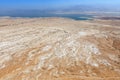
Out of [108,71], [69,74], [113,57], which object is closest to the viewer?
[69,74]

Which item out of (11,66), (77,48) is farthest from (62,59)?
(11,66)

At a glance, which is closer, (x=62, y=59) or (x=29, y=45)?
(x=62, y=59)

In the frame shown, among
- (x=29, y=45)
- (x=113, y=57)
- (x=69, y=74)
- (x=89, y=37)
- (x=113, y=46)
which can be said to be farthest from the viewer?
(x=89, y=37)

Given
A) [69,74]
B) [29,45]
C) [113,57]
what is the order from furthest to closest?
1. [29,45]
2. [113,57]
3. [69,74]

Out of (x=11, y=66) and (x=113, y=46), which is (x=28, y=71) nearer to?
(x=11, y=66)

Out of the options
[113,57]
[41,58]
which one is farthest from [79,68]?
[113,57]

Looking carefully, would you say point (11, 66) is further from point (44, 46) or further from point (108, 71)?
point (108, 71)
